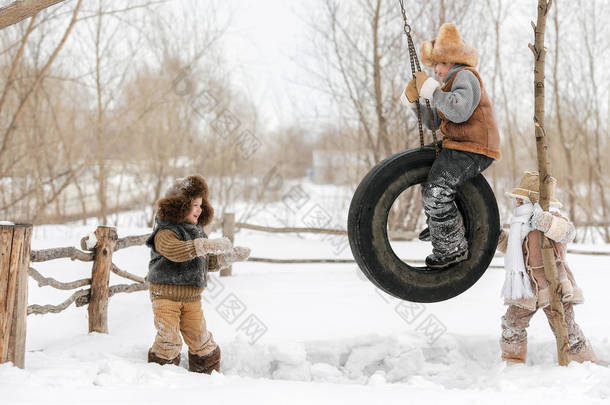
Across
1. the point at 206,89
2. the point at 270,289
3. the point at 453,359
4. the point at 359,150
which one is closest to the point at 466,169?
the point at 453,359

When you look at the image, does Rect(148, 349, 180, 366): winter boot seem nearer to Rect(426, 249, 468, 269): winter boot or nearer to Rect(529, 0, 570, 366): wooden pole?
Rect(426, 249, 468, 269): winter boot

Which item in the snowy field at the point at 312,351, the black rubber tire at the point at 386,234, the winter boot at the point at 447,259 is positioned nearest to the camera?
the black rubber tire at the point at 386,234

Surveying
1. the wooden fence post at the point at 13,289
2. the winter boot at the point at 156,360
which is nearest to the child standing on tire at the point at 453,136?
the winter boot at the point at 156,360

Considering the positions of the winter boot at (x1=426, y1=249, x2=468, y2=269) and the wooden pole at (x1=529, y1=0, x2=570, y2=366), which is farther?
the wooden pole at (x1=529, y1=0, x2=570, y2=366)

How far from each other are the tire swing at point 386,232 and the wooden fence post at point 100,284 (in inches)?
92.4

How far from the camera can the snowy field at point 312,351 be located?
2.45 m

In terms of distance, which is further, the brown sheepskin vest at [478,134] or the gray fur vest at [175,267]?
the gray fur vest at [175,267]

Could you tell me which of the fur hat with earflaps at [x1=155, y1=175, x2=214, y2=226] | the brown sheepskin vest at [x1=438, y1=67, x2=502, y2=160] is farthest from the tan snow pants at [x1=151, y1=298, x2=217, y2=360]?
the brown sheepskin vest at [x1=438, y1=67, x2=502, y2=160]

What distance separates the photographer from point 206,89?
1001 cm

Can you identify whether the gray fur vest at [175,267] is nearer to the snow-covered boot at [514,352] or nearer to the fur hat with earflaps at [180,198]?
the fur hat with earflaps at [180,198]

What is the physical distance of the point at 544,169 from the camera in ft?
9.24

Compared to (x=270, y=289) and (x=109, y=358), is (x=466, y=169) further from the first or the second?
(x=270, y=289)

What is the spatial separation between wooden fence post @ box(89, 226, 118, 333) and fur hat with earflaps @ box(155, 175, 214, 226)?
38.5 inches

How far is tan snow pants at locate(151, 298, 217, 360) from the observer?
9.86 feet
